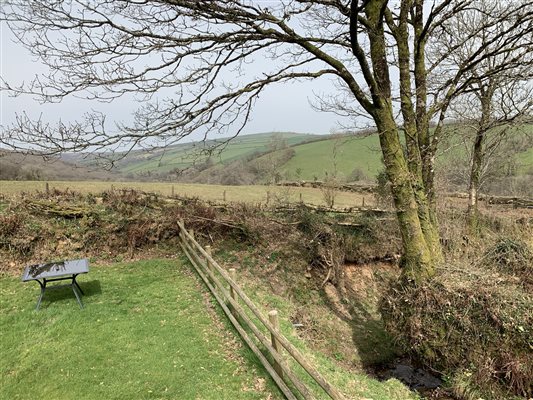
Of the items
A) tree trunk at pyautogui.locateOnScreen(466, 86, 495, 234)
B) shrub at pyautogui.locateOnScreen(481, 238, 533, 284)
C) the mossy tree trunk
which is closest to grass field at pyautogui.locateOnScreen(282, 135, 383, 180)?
tree trunk at pyautogui.locateOnScreen(466, 86, 495, 234)

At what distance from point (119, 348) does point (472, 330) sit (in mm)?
6197

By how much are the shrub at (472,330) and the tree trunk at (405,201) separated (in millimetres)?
307

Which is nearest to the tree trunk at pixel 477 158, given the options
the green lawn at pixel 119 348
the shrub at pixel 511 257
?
the shrub at pixel 511 257

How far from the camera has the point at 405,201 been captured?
7.07 metres

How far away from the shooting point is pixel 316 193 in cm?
2455

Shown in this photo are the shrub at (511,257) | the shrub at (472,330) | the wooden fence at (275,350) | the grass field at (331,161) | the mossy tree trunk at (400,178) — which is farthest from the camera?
the grass field at (331,161)

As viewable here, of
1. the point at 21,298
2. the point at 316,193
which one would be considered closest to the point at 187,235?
the point at 21,298

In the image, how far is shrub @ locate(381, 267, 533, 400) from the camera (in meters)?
6.02

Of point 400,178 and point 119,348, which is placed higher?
point 400,178

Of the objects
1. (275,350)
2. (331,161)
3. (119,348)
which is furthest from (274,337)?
(331,161)

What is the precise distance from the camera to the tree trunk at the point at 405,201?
691 cm

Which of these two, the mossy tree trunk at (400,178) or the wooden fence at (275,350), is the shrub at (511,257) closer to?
the mossy tree trunk at (400,178)

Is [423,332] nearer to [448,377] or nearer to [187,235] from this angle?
[448,377]

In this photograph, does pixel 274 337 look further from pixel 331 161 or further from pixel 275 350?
pixel 331 161
